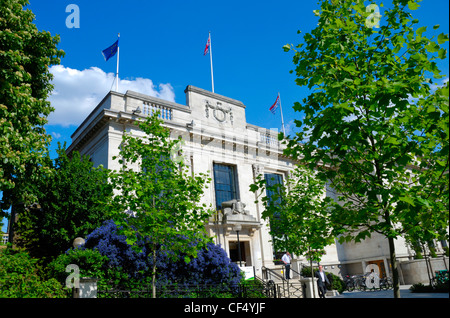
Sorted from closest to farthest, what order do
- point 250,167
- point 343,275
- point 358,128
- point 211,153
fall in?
point 358,128, point 211,153, point 250,167, point 343,275

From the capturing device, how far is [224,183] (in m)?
29.1

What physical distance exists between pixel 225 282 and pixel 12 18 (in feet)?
50.8

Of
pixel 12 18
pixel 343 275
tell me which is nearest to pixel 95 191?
pixel 12 18

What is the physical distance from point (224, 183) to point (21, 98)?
19370 mm

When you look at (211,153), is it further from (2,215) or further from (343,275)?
(343,275)

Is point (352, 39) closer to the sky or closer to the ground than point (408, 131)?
closer to the sky

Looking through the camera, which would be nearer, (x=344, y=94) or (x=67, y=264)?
(x=344, y=94)

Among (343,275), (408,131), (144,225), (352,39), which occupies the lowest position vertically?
(343,275)

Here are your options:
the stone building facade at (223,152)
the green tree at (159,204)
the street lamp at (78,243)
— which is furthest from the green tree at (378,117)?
the stone building facade at (223,152)

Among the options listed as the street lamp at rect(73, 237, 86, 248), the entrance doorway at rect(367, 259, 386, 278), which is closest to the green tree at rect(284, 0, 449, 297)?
the street lamp at rect(73, 237, 86, 248)

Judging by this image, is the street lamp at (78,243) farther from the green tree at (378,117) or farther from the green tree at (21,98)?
the green tree at (378,117)

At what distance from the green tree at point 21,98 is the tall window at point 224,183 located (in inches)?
637

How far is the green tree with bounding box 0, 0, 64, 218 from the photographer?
1138 centimetres

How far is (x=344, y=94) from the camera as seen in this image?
627 centimetres
